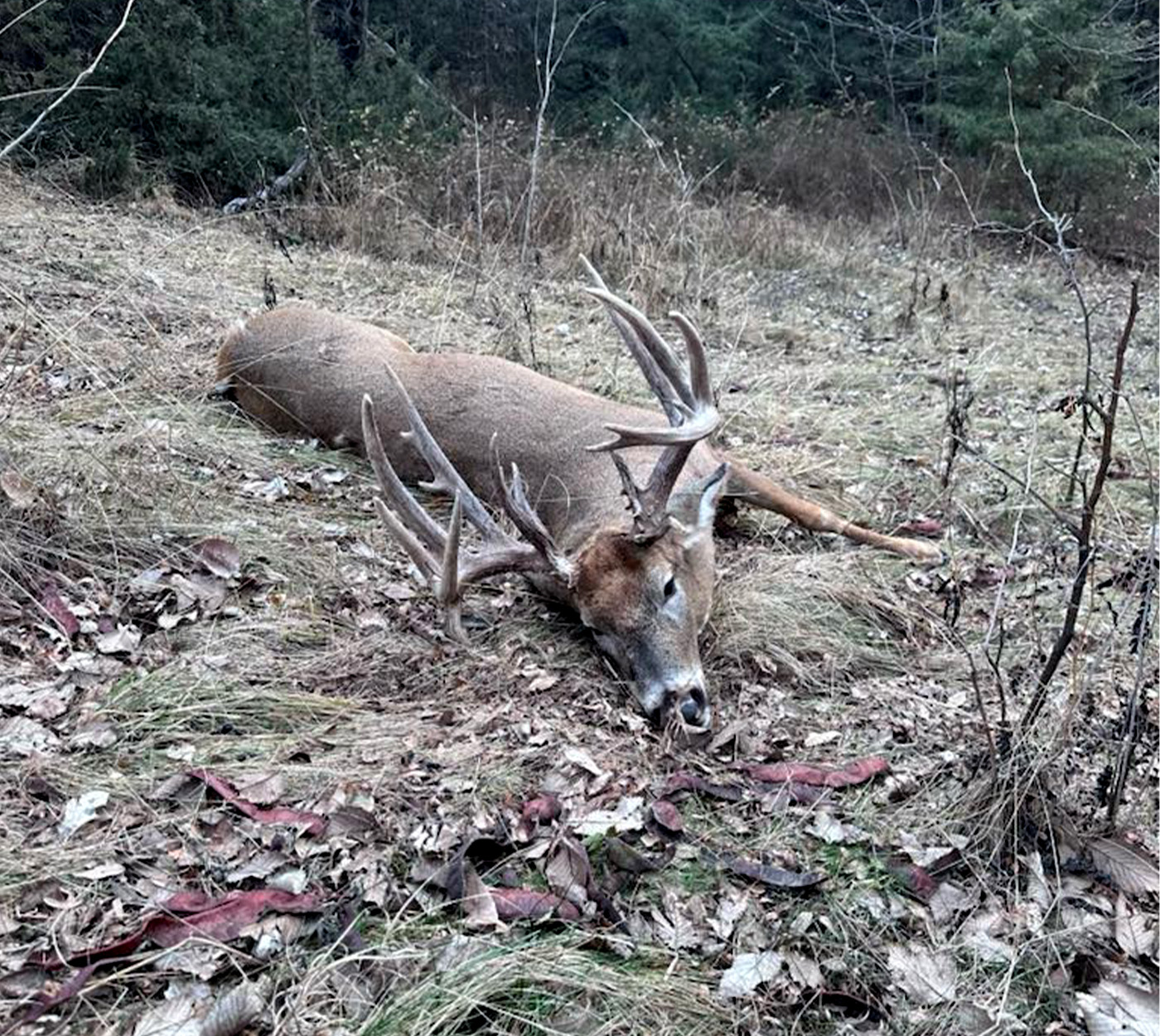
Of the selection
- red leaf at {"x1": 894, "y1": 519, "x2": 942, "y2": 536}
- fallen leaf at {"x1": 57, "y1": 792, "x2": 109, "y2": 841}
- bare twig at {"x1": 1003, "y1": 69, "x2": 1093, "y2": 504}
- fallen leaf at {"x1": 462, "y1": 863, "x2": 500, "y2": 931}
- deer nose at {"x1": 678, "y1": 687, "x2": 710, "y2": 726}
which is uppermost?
bare twig at {"x1": 1003, "y1": 69, "x2": 1093, "y2": 504}

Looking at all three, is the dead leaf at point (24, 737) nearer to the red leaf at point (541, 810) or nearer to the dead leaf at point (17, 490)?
the dead leaf at point (17, 490)

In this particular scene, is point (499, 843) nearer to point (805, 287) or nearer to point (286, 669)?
point (286, 669)

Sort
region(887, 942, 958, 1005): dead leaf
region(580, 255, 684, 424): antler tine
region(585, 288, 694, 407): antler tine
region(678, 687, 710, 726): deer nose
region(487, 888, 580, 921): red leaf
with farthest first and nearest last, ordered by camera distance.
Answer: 1. region(580, 255, 684, 424): antler tine
2. region(585, 288, 694, 407): antler tine
3. region(678, 687, 710, 726): deer nose
4. region(487, 888, 580, 921): red leaf
5. region(887, 942, 958, 1005): dead leaf

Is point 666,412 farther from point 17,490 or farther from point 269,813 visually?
point 17,490

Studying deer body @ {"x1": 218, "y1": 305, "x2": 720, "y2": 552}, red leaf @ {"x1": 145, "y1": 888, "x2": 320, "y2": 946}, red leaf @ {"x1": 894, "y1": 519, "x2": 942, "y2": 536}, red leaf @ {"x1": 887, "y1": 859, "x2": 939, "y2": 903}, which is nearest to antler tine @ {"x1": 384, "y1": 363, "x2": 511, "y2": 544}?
deer body @ {"x1": 218, "y1": 305, "x2": 720, "y2": 552}

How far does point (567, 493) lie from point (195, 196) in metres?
8.73

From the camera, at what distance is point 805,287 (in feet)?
34.9

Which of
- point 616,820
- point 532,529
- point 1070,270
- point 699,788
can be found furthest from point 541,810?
point 1070,270

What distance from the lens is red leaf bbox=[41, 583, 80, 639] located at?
3676 mm

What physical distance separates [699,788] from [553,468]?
195 cm

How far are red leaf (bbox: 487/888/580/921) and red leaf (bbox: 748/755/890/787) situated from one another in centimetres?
80

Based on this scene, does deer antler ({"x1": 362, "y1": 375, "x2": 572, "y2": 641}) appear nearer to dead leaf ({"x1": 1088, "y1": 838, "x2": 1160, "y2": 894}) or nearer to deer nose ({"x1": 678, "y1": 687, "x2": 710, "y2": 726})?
deer nose ({"x1": 678, "y1": 687, "x2": 710, "y2": 726})

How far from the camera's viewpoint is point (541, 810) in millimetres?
3016

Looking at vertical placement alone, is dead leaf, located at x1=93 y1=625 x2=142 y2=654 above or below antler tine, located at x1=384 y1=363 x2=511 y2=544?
below
